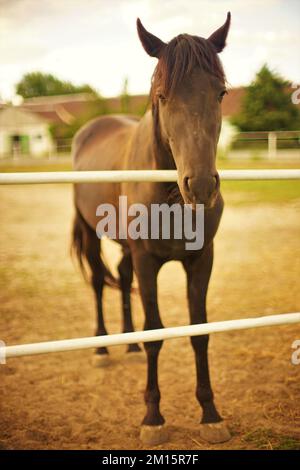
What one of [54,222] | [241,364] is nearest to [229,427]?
[241,364]

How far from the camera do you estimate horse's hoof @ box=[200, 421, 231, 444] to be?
1.99 metres

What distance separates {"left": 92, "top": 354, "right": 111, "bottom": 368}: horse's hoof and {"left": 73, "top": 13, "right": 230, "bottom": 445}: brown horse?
89 millimetres

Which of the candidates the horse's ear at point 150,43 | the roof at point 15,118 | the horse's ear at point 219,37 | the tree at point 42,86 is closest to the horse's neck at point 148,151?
the horse's ear at point 150,43

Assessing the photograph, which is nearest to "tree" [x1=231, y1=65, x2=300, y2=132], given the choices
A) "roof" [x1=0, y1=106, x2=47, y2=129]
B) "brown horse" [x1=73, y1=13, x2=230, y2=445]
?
"brown horse" [x1=73, y1=13, x2=230, y2=445]

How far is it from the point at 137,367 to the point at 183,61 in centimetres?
215

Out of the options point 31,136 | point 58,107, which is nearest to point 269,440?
point 31,136

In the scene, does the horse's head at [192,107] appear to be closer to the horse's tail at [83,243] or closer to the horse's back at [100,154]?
the horse's back at [100,154]

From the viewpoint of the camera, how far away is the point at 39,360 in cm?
290

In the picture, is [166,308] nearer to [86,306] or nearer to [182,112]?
[86,306]

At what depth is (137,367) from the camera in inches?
112

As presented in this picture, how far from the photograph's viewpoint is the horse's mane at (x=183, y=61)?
154 cm

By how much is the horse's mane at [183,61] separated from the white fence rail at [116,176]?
0.34 meters

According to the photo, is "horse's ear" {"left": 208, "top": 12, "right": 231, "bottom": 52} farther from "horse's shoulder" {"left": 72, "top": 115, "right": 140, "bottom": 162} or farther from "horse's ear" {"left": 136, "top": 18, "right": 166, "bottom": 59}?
"horse's shoulder" {"left": 72, "top": 115, "right": 140, "bottom": 162}

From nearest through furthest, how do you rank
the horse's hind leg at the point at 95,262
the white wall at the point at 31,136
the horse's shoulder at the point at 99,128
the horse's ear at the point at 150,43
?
the horse's ear at the point at 150,43 → the horse's hind leg at the point at 95,262 → the horse's shoulder at the point at 99,128 → the white wall at the point at 31,136
